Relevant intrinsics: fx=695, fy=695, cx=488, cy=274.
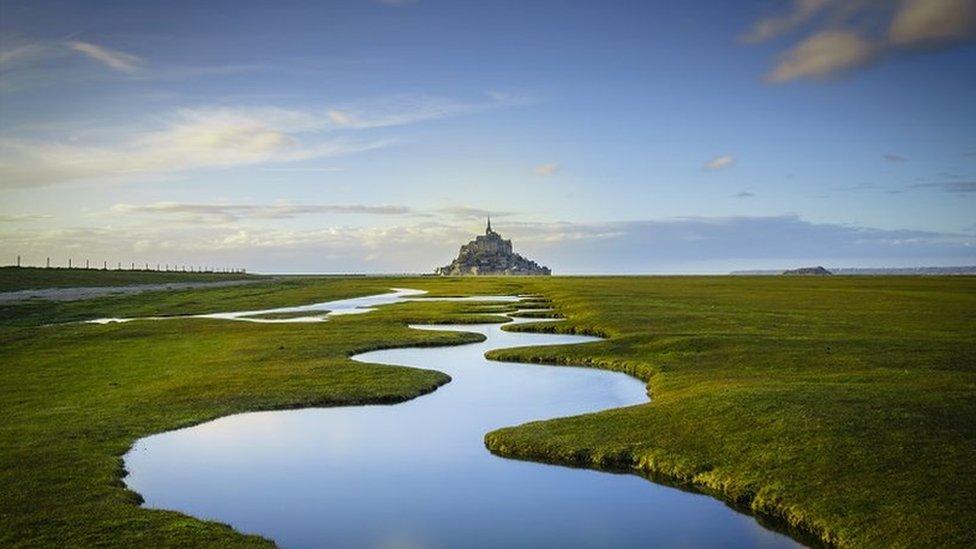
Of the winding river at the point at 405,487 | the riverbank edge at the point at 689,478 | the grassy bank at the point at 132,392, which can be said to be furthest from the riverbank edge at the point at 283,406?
the riverbank edge at the point at 689,478

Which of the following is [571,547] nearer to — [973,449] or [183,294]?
[973,449]

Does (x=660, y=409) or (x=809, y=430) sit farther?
(x=660, y=409)

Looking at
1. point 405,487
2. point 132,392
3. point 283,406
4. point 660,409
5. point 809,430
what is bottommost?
point 405,487

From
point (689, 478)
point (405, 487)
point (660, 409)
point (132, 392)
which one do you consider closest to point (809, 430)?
point (689, 478)

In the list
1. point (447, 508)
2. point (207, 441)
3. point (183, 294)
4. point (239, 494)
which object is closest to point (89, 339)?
point (207, 441)

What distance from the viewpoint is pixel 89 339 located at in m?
67.4

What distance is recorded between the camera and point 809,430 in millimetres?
27641

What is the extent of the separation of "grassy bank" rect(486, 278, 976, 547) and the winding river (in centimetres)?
160

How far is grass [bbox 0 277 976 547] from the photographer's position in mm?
21844

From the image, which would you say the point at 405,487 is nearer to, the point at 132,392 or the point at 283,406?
the point at 283,406

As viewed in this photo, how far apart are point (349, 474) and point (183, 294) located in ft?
469

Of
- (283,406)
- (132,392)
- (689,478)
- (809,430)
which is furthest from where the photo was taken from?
(132,392)

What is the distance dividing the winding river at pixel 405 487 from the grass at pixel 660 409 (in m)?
1.49

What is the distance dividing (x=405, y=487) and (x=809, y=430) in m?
16.2
